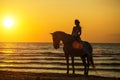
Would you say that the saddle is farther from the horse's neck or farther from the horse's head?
the horse's head

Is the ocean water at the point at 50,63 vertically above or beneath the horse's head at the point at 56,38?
beneath

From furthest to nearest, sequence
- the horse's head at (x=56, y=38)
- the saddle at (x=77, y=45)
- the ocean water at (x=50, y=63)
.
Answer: the ocean water at (x=50, y=63)
the horse's head at (x=56, y=38)
the saddle at (x=77, y=45)

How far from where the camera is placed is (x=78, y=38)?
18.5m

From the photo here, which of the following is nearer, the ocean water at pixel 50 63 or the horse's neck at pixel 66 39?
the horse's neck at pixel 66 39

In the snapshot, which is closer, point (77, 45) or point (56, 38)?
point (77, 45)

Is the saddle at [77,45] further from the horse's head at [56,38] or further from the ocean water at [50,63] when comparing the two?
the ocean water at [50,63]

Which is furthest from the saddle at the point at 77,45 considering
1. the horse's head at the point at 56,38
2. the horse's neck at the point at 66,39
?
the horse's head at the point at 56,38

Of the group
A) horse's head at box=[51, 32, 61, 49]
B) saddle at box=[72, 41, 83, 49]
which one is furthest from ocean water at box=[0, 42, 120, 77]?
horse's head at box=[51, 32, 61, 49]

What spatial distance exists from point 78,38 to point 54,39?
4.96ft

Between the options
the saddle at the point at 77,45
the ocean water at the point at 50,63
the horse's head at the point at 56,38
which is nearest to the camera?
the saddle at the point at 77,45

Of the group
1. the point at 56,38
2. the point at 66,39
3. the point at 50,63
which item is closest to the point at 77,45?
the point at 66,39

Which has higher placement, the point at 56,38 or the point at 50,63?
the point at 56,38

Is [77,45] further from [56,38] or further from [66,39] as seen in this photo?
[56,38]

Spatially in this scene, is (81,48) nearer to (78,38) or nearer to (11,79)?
(78,38)
